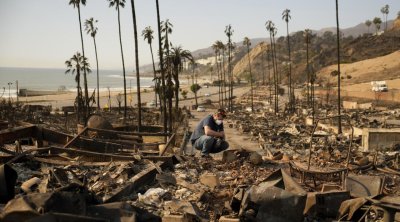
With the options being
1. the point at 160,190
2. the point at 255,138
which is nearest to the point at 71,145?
the point at 160,190

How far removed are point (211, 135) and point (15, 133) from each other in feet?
19.8

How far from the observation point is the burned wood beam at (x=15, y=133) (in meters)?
12.0

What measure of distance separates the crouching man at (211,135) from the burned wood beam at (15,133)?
→ 5.54 meters

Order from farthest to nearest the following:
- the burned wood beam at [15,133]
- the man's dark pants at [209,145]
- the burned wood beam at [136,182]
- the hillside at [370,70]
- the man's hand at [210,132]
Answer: the hillside at [370,70]
the burned wood beam at [15,133]
the man's dark pants at [209,145]
the man's hand at [210,132]
the burned wood beam at [136,182]

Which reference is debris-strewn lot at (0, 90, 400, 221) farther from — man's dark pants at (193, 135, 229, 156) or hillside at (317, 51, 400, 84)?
hillside at (317, 51, 400, 84)

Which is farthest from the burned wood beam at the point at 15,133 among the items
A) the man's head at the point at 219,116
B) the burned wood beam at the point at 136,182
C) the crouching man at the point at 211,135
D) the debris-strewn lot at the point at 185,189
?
the man's head at the point at 219,116

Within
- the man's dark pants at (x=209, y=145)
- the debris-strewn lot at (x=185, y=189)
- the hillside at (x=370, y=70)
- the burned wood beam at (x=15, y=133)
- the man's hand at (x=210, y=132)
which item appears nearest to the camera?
the debris-strewn lot at (x=185, y=189)

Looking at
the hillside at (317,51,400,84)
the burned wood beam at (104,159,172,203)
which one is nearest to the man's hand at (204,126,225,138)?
the burned wood beam at (104,159,172,203)

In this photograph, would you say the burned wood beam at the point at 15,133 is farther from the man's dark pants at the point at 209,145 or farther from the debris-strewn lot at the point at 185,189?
the man's dark pants at the point at 209,145

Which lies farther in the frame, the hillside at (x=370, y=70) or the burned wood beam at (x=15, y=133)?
the hillside at (x=370, y=70)

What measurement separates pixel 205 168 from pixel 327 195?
400 cm

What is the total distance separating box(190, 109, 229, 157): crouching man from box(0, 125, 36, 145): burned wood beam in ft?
18.2

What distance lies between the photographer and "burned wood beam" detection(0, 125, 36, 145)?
1204 centimetres

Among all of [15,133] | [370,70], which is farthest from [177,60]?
[370,70]
